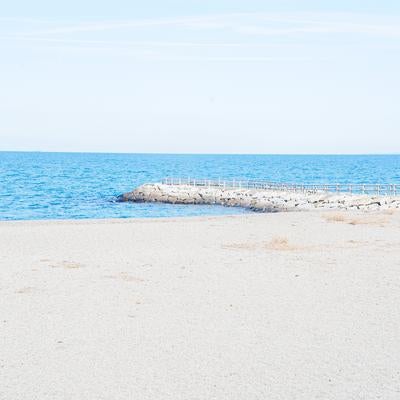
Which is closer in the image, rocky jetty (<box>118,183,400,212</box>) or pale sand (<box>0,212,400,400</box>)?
pale sand (<box>0,212,400,400</box>)

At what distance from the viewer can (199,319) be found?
1327 cm

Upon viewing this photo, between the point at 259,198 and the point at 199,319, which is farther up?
the point at 199,319

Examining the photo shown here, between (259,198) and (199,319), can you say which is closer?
(199,319)

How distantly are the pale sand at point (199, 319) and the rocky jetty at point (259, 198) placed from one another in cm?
2421

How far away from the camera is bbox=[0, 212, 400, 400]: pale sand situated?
31.4ft

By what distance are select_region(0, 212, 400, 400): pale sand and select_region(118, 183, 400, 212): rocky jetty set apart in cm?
2421

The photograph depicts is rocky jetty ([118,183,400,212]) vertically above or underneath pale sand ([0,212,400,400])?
underneath

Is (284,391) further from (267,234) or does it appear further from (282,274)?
(267,234)

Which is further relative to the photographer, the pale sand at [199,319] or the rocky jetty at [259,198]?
the rocky jetty at [259,198]

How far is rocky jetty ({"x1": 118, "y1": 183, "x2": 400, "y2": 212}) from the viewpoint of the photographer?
49156 millimetres

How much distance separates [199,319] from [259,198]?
45.6 metres

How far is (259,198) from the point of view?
Result: 5853cm

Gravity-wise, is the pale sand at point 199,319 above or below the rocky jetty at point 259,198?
above

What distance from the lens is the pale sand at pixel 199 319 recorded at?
956 centimetres
